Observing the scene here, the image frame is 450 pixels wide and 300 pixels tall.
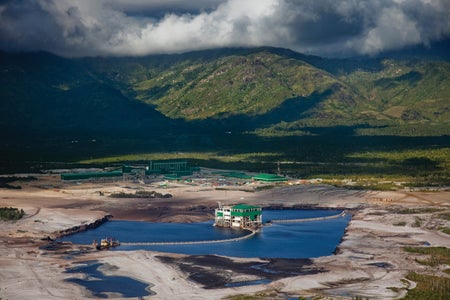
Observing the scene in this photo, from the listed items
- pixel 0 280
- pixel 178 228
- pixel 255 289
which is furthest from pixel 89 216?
pixel 255 289

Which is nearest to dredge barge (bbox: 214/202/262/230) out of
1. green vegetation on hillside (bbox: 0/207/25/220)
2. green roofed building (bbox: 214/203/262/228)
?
green roofed building (bbox: 214/203/262/228)

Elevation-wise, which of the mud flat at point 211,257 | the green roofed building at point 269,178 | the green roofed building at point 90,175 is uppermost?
the green roofed building at point 90,175

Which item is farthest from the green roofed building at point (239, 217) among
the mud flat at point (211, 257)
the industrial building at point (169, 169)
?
the industrial building at point (169, 169)

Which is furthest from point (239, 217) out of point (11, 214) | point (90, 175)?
point (90, 175)

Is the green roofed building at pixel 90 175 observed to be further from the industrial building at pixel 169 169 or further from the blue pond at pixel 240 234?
the blue pond at pixel 240 234

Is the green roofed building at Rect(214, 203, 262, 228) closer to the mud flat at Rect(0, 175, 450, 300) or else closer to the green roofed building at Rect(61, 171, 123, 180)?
the mud flat at Rect(0, 175, 450, 300)

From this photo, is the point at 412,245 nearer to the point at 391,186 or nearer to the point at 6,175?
the point at 391,186
